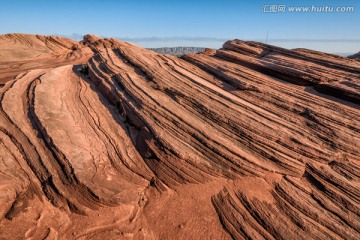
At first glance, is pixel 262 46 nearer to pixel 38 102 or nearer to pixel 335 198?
pixel 335 198

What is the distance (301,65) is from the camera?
17.0 m

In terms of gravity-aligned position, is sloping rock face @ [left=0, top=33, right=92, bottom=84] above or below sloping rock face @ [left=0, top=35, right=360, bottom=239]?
above

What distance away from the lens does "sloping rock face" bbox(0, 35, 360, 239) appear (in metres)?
8.44

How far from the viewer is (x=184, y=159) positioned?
33.8ft

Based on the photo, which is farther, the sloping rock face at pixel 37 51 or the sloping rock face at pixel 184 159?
the sloping rock face at pixel 37 51

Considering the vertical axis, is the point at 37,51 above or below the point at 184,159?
above

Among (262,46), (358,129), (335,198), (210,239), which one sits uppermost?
(262,46)

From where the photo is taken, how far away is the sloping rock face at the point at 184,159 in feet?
27.7

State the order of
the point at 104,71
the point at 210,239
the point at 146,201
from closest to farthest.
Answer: the point at 210,239
the point at 146,201
the point at 104,71

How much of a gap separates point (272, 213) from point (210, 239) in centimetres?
251

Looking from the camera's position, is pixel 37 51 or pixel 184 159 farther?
pixel 37 51

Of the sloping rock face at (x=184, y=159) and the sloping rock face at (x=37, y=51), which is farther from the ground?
the sloping rock face at (x=37, y=51)

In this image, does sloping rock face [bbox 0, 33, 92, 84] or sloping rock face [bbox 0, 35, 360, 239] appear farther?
sloping rock face [bbox 0, 33, 92, 84]

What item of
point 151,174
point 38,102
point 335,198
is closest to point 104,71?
point 38,102
